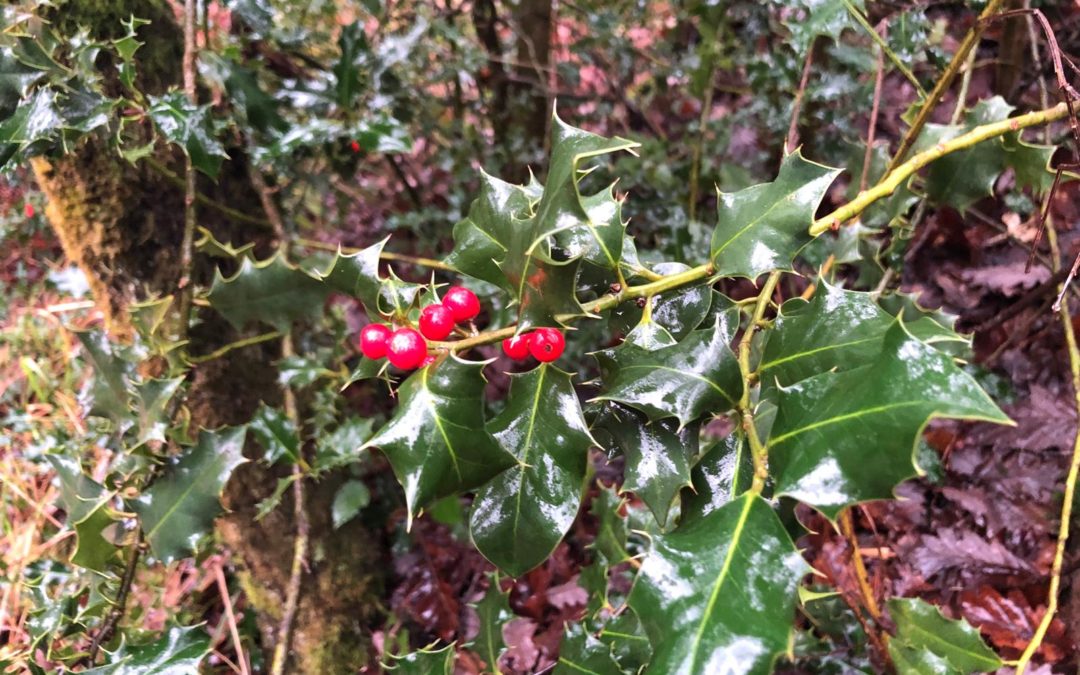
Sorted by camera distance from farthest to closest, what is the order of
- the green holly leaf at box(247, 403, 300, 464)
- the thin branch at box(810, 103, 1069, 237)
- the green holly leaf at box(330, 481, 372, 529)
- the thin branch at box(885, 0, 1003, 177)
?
the green holly leaf at box(330, 481, 372, 529)
the green holly leaf at box(247, 403, 300, 464)
the thin branch at box(885, 0, 1003, 177)
the thin branch at box(810, 103, 1069, 237)

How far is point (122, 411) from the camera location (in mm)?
996

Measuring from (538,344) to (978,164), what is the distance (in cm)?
80

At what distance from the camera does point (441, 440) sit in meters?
0.57

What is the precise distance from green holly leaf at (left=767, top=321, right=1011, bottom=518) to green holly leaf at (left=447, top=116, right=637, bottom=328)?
21 cm

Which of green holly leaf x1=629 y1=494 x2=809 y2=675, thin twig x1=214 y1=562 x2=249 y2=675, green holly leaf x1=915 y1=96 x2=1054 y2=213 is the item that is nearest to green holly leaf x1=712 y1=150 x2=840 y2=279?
green holly leaf x1=629 y1=494 x2=809 y2=675

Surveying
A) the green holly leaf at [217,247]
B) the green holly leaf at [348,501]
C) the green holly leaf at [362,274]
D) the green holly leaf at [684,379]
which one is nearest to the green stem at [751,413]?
the green holly leaf at [684,379]

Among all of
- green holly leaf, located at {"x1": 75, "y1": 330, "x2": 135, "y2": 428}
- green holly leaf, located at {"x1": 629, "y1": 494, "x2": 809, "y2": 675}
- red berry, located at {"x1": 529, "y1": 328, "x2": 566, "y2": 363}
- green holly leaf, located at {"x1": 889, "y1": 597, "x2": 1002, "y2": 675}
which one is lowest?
green holly leaf, located at {"x1": 889, "y1": 597, "x2": 1002, "y2": 675}

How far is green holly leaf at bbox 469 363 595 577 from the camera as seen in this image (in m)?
0.60

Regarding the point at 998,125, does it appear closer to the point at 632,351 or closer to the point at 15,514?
the point at 632,351

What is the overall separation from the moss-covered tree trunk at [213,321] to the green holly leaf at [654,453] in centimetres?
80

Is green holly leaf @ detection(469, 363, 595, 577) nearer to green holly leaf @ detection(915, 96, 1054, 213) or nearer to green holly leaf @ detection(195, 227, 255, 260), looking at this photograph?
green holly leaf @ detection(195, 227, 255, 260)

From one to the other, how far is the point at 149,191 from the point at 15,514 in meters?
1.40

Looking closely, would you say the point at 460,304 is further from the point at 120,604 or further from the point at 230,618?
the point at 230,618

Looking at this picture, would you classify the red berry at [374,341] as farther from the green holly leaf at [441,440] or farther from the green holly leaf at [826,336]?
the green holly leaf at [826,336]
